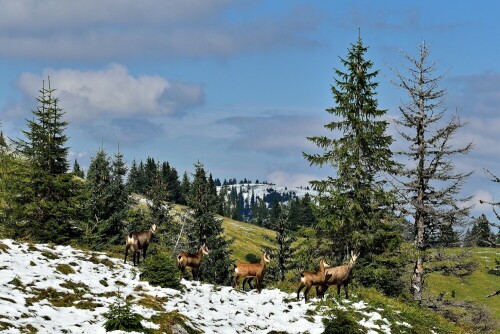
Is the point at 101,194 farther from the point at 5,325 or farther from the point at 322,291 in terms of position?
the point at 5,325

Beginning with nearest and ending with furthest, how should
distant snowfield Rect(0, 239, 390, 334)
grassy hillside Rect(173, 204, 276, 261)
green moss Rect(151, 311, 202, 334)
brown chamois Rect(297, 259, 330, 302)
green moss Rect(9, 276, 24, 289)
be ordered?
distant snowfield Rect(0, 239, 390, 334)
green moss Rect(151, 311, 202, 334)
green moss Rect(9, 276, 24, 289)
brown chamois Rect(297, 259, 330, 302)
grassy hillside Rect(173, 204, 276, 261)

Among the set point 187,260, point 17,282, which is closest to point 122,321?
point 17,282

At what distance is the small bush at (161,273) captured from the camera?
60.1ft

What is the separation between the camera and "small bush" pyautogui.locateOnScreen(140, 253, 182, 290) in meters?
18.3

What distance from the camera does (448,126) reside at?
2973cm

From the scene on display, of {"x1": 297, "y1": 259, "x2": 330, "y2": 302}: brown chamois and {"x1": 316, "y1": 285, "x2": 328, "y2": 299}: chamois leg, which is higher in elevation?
{"x1": 297, "y1": 259, "x2": 330, "y2": 302}: brown chamois

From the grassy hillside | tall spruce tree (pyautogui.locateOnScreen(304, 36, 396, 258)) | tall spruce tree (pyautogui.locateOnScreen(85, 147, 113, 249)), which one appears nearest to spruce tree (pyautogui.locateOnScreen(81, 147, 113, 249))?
tall spruce tree (pyautogui.locateOnScreen(85, 147, 113, 249))

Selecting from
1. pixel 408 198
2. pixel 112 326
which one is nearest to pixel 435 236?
pixel 408 198

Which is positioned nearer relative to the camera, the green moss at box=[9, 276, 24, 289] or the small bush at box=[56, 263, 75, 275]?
the green moss at box=[9, 276, 24, 289]

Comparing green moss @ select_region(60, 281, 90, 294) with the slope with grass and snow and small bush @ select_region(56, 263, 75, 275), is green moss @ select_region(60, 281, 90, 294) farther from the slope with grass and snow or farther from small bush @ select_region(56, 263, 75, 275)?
small bush @ select_region(56, 263, 75, 275)

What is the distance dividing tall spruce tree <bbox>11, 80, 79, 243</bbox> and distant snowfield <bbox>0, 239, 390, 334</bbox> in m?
8.99

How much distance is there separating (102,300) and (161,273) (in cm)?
347

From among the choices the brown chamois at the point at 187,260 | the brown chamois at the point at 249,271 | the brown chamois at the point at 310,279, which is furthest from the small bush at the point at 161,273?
the brown chamois at the point at 310,279

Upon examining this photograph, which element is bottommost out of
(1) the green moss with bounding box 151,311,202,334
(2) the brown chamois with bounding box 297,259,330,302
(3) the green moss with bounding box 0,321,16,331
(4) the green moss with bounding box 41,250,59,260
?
(1) the green moss with bounding box 151,311,202,334
